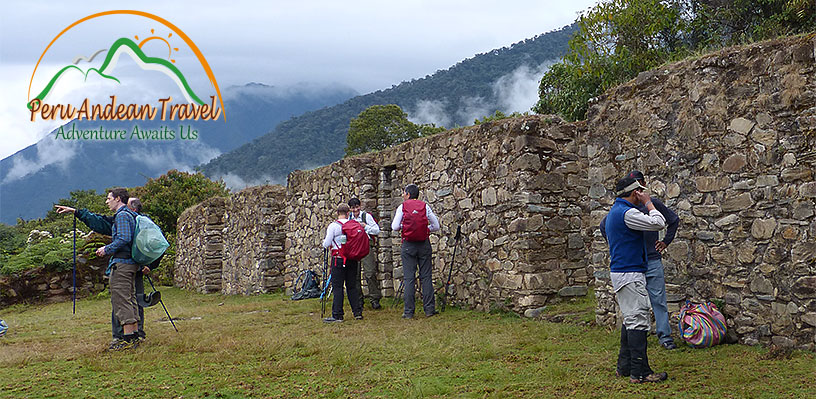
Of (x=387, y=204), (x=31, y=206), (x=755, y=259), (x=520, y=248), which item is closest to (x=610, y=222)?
(x=755, y=259)

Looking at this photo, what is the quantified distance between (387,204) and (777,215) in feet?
21.3

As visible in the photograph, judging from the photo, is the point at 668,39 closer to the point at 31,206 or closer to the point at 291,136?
the point at 291,136

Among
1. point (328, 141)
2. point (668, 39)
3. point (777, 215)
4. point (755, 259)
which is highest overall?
A: point (328, 141)

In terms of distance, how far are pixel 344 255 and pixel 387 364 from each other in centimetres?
310

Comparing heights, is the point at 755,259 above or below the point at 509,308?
above

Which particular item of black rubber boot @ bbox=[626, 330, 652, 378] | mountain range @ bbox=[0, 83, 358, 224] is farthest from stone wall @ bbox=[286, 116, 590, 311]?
mountain range @ bbox=[0, 83, 358, 224]

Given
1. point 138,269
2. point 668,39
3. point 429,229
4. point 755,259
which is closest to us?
point 755,259

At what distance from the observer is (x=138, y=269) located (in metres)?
7.11

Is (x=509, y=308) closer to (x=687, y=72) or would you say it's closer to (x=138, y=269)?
(x=687, y=72)

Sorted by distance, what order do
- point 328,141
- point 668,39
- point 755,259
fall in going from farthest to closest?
1. point 328,141
2. point 668,39
3. point 755,259

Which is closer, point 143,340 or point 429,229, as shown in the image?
point 143,340

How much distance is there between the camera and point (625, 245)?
4.85 m

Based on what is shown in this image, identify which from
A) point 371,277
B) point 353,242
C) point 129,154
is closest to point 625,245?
point 353,242

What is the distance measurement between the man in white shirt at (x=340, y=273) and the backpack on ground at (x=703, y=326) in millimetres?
4400
